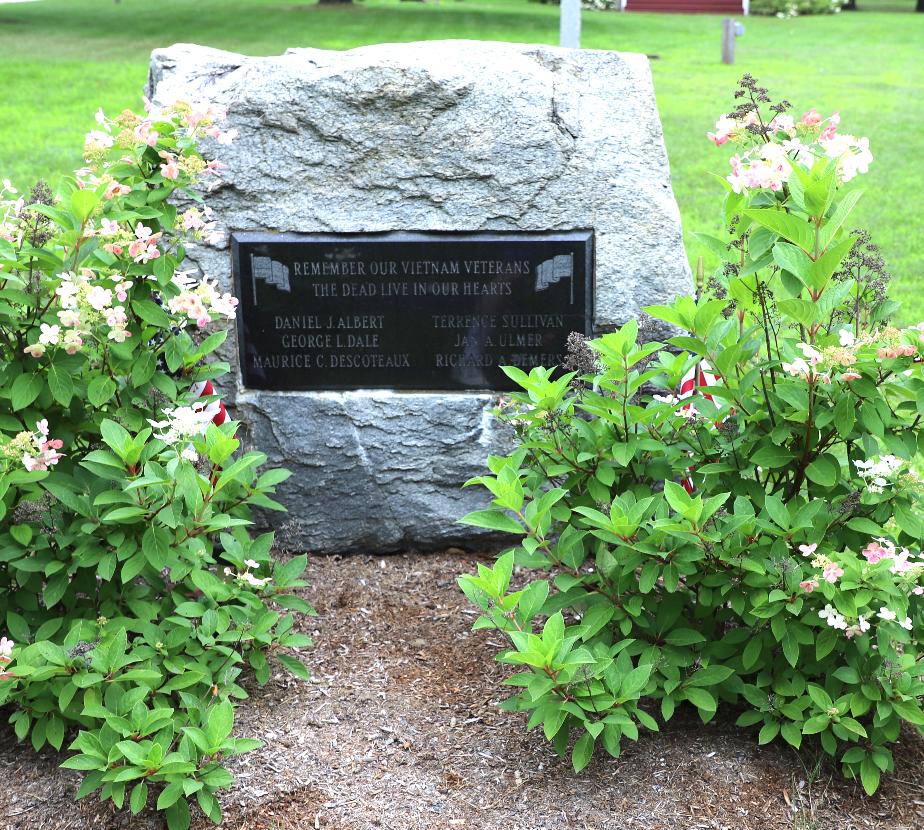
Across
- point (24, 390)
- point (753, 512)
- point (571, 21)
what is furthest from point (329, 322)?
point (571, 21)

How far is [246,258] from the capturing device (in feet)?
13.4

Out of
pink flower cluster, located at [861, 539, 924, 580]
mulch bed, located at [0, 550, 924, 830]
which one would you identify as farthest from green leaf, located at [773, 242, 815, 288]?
mulch bed, located at [0, 550, 924, 830]

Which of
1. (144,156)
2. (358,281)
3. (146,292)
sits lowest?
(358,281)

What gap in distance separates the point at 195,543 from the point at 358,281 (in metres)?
1.52

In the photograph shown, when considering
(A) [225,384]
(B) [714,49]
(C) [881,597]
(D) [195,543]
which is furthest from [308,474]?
(B) [714,49]

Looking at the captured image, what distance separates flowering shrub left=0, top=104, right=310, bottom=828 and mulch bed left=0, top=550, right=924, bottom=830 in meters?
0.15

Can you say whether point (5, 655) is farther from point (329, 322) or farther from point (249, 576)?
point (329, 322)

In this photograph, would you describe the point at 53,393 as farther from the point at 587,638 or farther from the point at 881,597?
the point at 881,597

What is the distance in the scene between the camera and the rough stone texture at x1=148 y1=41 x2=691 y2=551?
399 centimetres

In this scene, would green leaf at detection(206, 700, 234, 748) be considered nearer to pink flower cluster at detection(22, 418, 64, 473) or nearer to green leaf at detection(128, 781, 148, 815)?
green leaf at detection(128, 781, 148, 815)

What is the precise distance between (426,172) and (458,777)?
2.20m

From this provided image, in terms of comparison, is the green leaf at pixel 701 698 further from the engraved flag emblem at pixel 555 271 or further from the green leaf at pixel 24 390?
the green leaf at pixel 24 390

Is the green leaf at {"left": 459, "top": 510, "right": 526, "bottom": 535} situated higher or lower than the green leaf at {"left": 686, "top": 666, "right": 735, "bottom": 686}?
higher

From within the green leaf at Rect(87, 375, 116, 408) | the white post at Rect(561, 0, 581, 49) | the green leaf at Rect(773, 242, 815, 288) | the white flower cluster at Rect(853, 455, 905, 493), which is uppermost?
the white post at Rect(561, 0, 581, 49)
